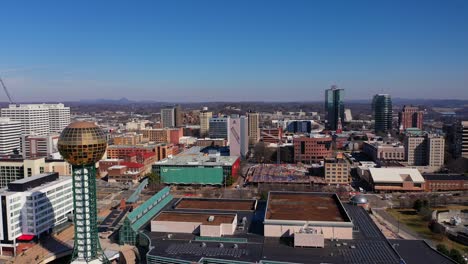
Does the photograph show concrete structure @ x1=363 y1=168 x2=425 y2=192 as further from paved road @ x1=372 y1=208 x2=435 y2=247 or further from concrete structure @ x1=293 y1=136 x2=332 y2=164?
concrete structure @ x1=293 y1=136 x2=332 y2=164

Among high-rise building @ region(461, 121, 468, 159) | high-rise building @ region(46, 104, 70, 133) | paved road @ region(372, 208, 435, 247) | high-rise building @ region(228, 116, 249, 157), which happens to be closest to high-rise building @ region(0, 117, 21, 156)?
high-rise building @ region(46, 104, 70, 133)

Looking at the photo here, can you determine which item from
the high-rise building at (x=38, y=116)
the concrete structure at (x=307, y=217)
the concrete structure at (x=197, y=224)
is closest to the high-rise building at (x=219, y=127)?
the high-rise building at (x=38, y=116)

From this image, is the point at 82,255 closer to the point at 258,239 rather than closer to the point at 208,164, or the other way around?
the point at 258,239

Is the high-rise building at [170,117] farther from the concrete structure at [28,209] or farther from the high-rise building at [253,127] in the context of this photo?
the concrete structure at [28,209]

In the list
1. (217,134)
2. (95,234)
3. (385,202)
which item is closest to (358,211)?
(385,202)

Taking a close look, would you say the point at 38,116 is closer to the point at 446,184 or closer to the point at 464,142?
the point at 446,184
